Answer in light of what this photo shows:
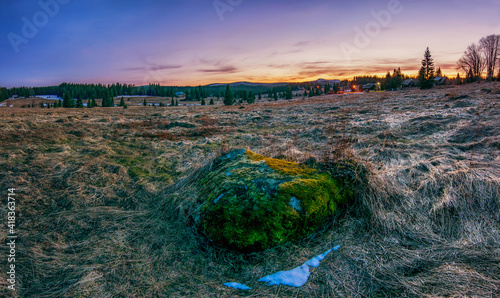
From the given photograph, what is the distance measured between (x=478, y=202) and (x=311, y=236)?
2450mm

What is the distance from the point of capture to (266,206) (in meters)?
2.95

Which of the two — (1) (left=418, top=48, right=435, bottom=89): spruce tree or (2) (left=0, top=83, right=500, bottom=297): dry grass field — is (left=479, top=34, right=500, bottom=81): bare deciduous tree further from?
(2) (left=0, top=83, right=500, bottom=297): dry grass field

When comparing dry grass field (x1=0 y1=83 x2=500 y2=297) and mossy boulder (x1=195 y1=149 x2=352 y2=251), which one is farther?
mossy boulder (x1=195 y1=149 x2=352 y2=251)

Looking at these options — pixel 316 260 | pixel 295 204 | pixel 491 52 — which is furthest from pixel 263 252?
pixel 491 52

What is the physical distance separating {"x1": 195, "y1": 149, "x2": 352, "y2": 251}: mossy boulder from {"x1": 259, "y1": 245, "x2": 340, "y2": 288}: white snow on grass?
39 centimetres

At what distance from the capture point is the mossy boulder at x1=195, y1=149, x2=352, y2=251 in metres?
2.83

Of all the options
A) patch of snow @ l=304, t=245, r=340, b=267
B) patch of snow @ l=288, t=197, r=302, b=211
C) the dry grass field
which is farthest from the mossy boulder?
patch of snow @ l=304, t=245, r=340, b=267

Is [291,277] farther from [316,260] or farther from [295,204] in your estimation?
[295,204]

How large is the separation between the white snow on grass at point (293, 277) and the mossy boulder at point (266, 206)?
395 mm

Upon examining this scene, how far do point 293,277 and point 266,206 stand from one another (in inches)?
34.0

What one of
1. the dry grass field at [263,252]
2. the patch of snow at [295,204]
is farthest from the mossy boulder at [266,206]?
the dry grass field at [263,252]

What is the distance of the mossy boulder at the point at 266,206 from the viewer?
112 inches

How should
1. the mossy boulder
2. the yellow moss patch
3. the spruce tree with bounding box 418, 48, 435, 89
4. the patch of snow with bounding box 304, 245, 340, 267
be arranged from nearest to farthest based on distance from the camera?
the patch of snow with bounding box 304, 245, 340, 267
the mossy boulder
the yellow moss patch
the spruce tree with bounding box 418, 48, 435, 89

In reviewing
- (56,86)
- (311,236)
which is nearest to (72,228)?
(311,236)
